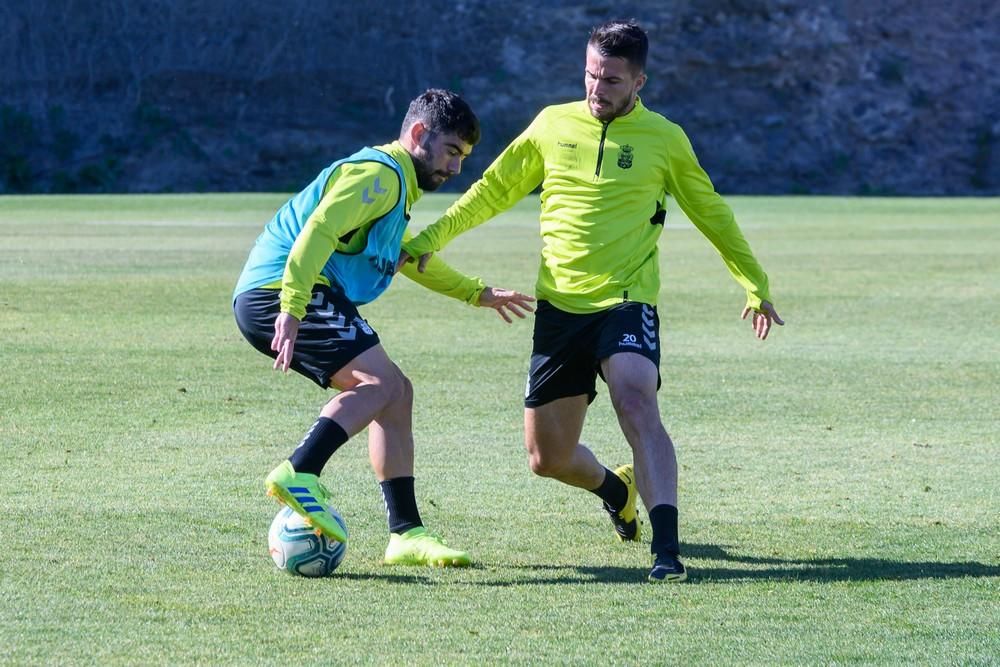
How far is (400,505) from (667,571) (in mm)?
1130

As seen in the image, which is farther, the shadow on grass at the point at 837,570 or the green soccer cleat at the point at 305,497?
the shadow on grass at the point at 837,570

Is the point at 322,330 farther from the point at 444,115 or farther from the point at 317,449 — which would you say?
the point at 444,115

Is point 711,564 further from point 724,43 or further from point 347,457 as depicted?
point 724,43

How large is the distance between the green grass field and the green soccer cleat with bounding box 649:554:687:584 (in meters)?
0.07

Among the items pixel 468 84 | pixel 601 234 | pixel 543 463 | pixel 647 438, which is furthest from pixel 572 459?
pixel 468 84

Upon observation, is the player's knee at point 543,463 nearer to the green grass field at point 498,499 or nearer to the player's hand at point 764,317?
the green grass field at point 498,499

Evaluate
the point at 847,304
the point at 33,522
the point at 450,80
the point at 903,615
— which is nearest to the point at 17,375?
the point at 33,522

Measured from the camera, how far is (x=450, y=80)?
62.5 metres

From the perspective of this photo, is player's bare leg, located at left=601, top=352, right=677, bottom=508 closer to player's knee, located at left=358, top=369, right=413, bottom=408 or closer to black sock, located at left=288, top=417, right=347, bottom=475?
player's knee, located at left=358, top=369, right=413, bottom=408

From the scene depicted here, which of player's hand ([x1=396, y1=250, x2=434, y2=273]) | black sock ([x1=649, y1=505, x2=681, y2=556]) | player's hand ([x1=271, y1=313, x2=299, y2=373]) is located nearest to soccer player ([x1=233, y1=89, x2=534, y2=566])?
player's hand ([x1=271, y1=313, x2=299, y2=373])

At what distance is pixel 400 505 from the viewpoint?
21.8 feet

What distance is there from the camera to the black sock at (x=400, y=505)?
6609 mm

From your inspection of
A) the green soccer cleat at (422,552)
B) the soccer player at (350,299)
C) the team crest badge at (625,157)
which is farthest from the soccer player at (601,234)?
the green soccer cleat at (422,552)

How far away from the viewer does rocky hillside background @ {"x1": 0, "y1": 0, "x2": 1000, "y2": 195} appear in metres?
59.4
